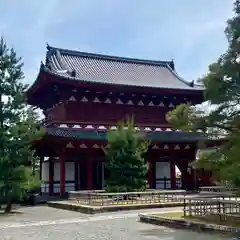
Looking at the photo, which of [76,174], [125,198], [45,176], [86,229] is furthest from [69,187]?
[86,229]

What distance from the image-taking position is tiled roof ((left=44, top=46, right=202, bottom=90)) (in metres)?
33.2

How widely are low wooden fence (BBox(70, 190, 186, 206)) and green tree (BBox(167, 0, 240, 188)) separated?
28.0 ft

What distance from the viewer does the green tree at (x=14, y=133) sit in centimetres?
2066

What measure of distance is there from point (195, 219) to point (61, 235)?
4.70 metres

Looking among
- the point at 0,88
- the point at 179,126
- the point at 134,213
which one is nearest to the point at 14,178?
the point at 0,88

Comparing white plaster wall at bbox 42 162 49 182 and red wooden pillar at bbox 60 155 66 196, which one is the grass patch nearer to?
red wooden pillar at bbox 60 155 66 196

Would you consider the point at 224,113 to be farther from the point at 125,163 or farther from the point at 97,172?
the point at 97,172

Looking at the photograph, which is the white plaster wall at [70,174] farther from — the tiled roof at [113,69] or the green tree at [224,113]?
the green tree at [224,113]

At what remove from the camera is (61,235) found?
12664 millimetres

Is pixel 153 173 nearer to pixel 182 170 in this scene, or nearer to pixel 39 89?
pixel 182 170

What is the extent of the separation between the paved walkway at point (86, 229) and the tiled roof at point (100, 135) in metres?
9.71

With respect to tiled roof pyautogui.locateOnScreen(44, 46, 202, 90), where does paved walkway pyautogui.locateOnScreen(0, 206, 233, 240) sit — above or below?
below

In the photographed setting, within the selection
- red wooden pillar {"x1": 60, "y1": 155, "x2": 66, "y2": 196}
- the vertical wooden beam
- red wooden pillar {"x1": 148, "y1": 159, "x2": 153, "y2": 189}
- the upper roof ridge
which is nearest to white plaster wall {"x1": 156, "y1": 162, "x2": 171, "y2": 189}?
red wooden pillar {"x1": 148, "y1": 159, "x2": 153, "y2": 189}

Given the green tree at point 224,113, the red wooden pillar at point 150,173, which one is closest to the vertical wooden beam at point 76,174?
the red wooden pillar at point 150,173
